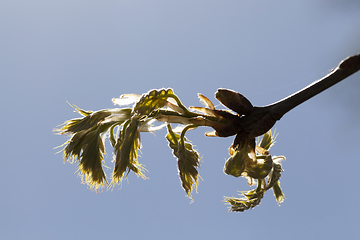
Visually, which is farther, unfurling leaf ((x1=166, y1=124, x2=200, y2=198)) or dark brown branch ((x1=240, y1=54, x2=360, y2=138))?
unfurling leaf ((x1=166, y1=124, x2=200, y2=198))

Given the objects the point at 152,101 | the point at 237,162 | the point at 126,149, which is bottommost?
the point at 237,162

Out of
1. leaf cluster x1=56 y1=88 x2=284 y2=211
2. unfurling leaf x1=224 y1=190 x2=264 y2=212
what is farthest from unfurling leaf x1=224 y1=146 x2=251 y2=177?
unfurling leaf x1=224 y1=190 x2=264 y2=212

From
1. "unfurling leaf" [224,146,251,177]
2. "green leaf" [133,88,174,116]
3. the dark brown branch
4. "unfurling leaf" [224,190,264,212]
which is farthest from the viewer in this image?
"unfurling leaf" [224,190,264,212]

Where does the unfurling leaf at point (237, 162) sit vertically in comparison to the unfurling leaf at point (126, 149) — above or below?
below

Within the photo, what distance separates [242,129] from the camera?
2.85 meters

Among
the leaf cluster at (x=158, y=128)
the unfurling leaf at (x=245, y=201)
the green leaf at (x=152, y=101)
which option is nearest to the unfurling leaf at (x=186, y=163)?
the leaf cluster at (x=158, y=128)

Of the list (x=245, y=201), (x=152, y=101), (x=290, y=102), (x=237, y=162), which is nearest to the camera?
(x=290, y=102)

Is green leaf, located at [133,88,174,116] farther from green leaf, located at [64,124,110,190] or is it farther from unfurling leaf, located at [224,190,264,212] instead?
unfurling leaf, located at [224,190,264,212]

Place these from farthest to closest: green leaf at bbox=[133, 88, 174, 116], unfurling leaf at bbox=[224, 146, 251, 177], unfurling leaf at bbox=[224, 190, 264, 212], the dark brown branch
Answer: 1. unfurling leaf at bbox=[224, 190, 264, 212]
2. unfurling leaf at bbox=[224, 146, 251, 177]
3. green leaf at bbox=[133, 88, 174, 116]
4. the dark brown branch

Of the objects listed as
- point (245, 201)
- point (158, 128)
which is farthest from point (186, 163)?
point (245, 201)

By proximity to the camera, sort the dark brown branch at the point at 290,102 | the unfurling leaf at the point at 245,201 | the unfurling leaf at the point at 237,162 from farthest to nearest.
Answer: the unfurling leaf at the point at 245,201
the unfurling leaf at the point at 237,162
the dark brown branch at the point at 290,102

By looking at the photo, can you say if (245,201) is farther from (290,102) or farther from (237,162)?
(290,102)

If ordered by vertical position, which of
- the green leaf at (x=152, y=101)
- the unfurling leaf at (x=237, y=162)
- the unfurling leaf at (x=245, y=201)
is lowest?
the unfurling leaf at (x=245, y=201)

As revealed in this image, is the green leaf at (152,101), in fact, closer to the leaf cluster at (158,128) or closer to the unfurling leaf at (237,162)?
the leaf cluster at (158,128)
